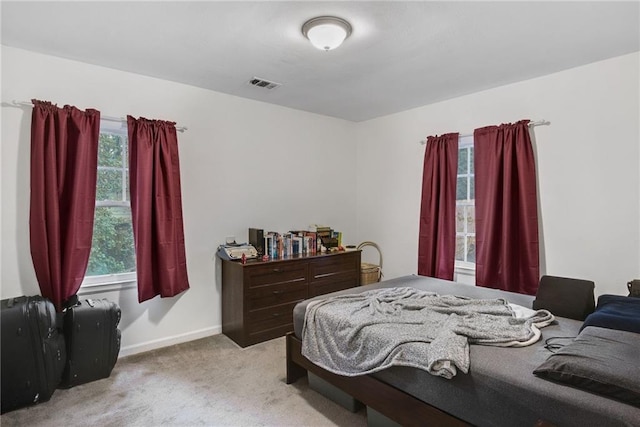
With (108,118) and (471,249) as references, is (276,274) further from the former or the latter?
(471,249)

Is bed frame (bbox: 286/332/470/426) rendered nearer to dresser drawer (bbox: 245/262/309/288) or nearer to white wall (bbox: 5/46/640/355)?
dresser drawer (bbox: 245/262/309/288)

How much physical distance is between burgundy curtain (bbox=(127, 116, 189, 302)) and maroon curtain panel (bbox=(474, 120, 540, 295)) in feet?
9.49

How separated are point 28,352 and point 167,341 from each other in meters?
1.12

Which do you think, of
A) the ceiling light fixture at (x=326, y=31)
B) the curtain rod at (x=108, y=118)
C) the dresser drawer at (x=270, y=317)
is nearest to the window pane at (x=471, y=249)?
the dresser drawer at (x=270, y=317)

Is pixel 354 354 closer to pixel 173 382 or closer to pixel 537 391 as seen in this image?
pixel 537 391

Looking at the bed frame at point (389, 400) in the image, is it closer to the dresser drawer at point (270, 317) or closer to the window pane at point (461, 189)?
the dresser drawer at point (270, 317)

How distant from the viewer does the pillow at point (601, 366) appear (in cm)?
119

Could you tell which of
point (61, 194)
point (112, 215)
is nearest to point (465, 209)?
point (112, 215)

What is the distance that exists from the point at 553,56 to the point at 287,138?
8.62 ft

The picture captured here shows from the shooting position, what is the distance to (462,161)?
373 cm

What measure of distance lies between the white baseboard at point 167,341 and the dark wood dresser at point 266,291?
138 mm

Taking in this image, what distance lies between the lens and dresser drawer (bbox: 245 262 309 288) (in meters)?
3.12

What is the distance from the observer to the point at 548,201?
2996mm

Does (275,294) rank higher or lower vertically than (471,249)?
lower
